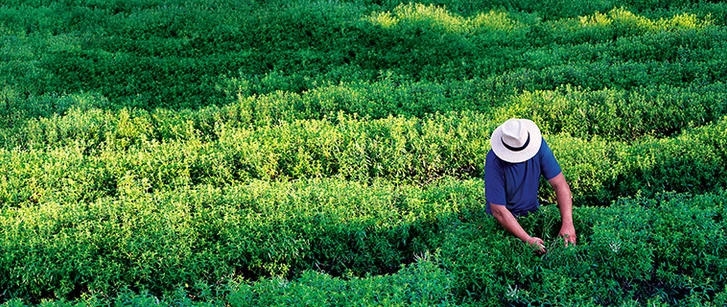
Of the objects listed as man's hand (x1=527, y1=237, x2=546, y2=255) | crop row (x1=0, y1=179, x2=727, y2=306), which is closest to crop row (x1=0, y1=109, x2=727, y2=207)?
crop row (x1=0, y1=179, x2=727, y2=306)

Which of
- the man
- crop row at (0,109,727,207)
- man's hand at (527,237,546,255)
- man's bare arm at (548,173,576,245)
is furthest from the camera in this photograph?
crop row at (0,109,727,207)

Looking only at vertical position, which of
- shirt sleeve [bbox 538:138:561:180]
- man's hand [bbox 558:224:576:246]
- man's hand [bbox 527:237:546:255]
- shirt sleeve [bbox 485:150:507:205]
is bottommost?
man's hand [bbox 527:237:546:255]

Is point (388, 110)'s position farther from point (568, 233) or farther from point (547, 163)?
point (568, 233)

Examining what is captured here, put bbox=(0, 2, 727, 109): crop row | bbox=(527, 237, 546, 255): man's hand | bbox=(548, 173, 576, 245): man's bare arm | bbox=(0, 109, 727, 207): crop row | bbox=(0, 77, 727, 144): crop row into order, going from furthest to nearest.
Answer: bbox=(0, 2, 727, 109): crop row
bbox=(0, 77, 727, 144): crop row
bbox=(0, 109, 727, 207): crop row
bbox=(548, 173, 576, 245): man's bare arm
bbox=(527, 237, 546, 255): man's hand

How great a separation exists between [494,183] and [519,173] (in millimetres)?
283

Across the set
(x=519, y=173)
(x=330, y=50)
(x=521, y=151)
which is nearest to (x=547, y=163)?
(x=519, y=173)

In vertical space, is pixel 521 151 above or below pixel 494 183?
above

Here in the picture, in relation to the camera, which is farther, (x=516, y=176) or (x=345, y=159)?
(x=345, y=159)

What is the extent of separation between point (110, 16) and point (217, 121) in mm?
5835

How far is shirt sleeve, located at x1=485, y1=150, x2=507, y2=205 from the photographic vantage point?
6195mm

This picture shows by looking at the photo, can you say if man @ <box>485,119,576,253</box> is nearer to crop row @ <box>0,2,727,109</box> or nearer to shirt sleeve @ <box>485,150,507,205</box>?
shirt sleeve @ <box>485,150,507,205</box>

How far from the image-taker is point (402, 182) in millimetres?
8703

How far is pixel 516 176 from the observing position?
6348 mm

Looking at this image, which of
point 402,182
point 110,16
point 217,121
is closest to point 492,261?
point 402,182
